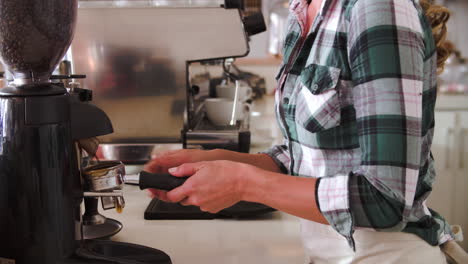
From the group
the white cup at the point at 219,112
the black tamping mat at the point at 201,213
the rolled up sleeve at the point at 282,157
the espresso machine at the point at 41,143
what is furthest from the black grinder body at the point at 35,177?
the white cup at the point at 219,112

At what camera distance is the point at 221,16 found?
139 cm

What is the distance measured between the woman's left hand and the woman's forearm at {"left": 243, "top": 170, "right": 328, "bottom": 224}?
0.01m

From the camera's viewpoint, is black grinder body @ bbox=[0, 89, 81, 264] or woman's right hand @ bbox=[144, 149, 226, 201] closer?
black grinder body @ bbox=[0, 89, 81, 264]

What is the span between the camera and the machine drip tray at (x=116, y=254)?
667 millimetres

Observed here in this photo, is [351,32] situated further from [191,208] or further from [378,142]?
[191,208]

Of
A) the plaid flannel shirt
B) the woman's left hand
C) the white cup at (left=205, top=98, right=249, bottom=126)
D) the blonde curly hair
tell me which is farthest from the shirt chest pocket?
the white cup at (left=205, top=98, right=249, bottom=126)

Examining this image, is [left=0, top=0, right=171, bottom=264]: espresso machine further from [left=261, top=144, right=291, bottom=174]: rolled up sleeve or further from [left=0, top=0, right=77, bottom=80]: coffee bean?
[left=261, top=144, right=291, bottom=174]: rolled up sleeve

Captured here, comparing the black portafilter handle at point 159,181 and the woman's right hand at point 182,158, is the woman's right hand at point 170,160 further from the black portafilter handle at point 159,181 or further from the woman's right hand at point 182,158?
the black portafilter handle at point 159,181

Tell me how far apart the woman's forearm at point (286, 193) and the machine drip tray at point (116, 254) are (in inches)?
6.8

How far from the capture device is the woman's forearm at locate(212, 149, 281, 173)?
3.18 feet

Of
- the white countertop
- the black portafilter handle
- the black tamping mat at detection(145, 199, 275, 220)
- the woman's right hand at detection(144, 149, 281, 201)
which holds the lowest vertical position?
the white countertop

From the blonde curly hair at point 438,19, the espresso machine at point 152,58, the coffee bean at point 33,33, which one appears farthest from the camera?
the espresso machine at point 152,58

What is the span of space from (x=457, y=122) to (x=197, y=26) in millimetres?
1841

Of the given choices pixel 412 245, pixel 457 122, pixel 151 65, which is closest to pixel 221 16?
pixel 151 65
